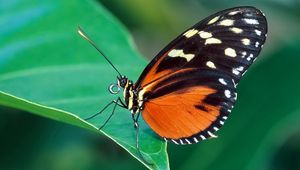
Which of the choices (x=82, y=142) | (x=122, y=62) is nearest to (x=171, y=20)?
(x=82, y=142)

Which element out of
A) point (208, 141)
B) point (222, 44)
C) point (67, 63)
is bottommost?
point (208, 141)

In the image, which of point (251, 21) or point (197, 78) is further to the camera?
point (197, 78)

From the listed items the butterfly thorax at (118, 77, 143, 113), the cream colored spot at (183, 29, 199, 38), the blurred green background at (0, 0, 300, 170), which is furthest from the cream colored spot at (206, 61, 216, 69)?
the blurred green background at (0, 0, 300, 170)

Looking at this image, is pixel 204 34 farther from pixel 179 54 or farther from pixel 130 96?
pixel 130 96

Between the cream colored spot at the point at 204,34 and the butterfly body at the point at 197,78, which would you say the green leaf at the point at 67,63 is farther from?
the cream colored spot at the point at 204,34

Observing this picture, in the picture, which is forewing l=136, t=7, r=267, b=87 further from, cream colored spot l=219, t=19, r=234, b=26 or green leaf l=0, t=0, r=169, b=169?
green leaf l=0, t=0, r=169, b=169

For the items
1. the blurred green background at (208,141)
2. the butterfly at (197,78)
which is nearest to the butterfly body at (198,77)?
the butterfly at (197,78)

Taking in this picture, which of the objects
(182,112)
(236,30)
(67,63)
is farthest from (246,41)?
(67,63)

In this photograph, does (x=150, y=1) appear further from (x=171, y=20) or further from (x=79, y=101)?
(x=79, y=101)
